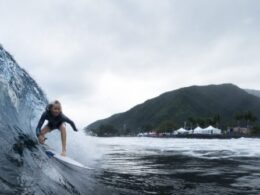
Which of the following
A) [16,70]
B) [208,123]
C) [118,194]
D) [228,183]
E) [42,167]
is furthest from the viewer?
[208,123]

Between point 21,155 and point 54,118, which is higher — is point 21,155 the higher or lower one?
the lower one

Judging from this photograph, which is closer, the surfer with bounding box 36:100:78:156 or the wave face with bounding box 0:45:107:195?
the wave face with bounding box 0:45:107:195

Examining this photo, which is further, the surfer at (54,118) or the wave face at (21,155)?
the surfer at (54,118)

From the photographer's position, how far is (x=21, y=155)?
608 centimetres

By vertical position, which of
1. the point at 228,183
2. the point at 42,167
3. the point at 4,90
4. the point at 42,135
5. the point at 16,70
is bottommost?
the point at 228,183

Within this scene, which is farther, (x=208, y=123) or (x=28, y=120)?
(x=208, y=123)

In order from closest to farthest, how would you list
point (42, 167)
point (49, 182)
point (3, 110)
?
1. point (49, 182)
2. point (42, 167)
3. point (3, 110)

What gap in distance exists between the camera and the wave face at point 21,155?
5.14m

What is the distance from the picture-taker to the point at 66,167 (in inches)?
313

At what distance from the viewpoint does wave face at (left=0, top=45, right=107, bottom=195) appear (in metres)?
5.14

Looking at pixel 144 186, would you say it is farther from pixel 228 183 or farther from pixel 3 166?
pixel 3 166

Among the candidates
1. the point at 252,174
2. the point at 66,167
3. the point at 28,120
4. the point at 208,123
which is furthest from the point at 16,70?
the point at 208,123

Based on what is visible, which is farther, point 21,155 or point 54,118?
point 54,118

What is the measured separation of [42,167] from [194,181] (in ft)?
14.1
